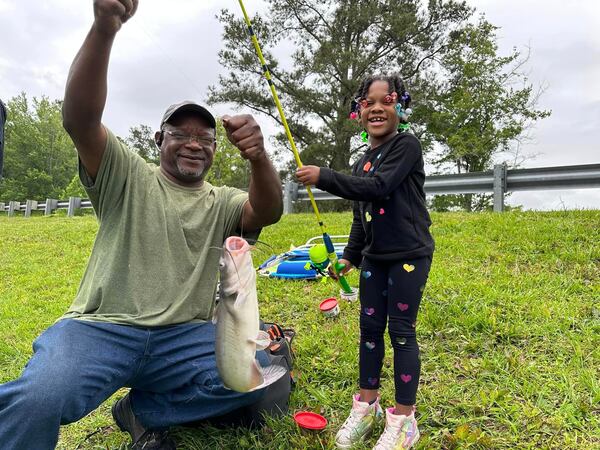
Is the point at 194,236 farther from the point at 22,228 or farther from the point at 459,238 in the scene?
the point at 22,228

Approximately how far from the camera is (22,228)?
10969 mm

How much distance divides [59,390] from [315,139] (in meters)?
16.3

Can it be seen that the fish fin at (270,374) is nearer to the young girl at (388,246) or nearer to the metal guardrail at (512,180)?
the young girl at (388,246)

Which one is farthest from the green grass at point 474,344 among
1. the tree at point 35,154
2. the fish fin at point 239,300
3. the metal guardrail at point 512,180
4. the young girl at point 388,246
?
the tree at point 35,154

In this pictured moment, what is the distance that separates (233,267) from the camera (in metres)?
1.97

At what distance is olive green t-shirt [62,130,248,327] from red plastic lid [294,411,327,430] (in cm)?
84

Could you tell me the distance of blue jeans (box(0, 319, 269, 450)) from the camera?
1.85m

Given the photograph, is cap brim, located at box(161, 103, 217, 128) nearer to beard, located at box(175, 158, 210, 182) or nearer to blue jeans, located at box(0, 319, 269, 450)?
beard, located at box(175, 158, 210, 182)

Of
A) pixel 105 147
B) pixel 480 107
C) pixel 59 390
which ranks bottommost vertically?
pixel 59 390

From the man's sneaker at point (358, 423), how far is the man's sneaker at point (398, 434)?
5.2 inches

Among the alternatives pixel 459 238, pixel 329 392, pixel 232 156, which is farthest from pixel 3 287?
pixel 232 156

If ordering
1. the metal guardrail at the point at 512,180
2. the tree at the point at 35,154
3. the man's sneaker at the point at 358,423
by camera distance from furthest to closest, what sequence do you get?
the tree at the point at 35,154
the metal guardrail at the point at 512,180
the man's sneaker at the point at 358,423

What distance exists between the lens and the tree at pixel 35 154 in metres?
41.1

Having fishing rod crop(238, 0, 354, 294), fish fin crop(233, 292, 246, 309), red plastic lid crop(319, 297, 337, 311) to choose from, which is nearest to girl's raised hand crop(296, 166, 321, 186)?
fishing rod crop(238, 0, 354, 294)
